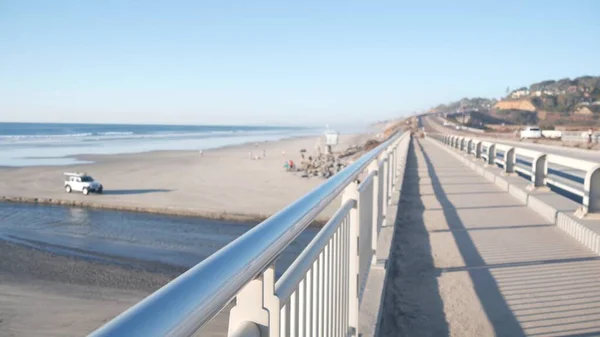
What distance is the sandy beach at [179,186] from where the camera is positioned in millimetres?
21969

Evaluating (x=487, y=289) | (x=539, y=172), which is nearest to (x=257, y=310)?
(x=487, y=289)

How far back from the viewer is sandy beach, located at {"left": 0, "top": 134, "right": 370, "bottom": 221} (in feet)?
72.1

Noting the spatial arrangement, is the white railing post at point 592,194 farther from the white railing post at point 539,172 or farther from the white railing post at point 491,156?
the white railing post at point 491,156

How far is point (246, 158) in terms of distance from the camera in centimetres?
4634

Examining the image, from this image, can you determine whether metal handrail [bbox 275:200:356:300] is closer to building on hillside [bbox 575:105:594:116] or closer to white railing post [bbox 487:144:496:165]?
white railing post [bbox 487:144:496:165]

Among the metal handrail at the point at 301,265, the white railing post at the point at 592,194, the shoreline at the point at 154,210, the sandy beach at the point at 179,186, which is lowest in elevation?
the shoreline at the point at 154,210

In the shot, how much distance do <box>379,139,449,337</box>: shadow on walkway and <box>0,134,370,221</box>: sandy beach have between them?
1123 centimetres

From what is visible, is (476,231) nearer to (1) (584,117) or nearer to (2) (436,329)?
(2) (436,329)

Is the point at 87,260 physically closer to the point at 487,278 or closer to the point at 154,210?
the point at 154,210

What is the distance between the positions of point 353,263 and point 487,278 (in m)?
2.16

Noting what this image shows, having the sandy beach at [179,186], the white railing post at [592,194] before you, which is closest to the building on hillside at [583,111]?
the sandy beach at [179,186]

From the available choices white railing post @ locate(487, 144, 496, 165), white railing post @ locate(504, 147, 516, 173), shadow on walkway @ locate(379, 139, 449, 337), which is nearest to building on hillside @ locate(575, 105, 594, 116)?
white railing post @ locate(487, 144, 496, 165)

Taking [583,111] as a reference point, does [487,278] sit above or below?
below

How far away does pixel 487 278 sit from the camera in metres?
4.67
